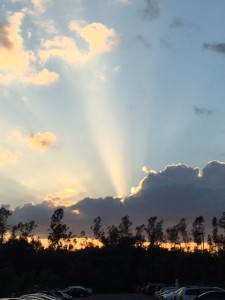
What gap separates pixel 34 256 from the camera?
391 feet

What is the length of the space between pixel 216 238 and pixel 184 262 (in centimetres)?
3218

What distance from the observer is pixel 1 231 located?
126062mm

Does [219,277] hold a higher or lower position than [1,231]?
lower

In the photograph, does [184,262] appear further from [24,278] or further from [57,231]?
[24,278]

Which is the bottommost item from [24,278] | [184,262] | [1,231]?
[24,278]

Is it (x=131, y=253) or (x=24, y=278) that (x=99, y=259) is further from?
(x=24, y=278)

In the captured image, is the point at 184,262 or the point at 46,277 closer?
the point at 46,277

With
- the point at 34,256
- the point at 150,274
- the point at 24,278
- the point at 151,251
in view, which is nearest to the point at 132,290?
the point at 150,274

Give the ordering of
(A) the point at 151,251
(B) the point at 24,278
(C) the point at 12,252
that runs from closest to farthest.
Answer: (B) the point at 24,278 < (C) the point at 12,252 < (A) the point at 151,251

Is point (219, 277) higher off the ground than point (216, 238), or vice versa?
point (216, 238)

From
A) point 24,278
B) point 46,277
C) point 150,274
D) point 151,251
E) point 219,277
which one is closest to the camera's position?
point 24,278

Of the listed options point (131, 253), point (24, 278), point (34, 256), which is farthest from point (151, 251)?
point (24, 278)

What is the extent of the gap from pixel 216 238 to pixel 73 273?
130ft

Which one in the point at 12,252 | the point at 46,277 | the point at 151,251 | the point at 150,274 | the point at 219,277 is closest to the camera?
the point at 46,277
